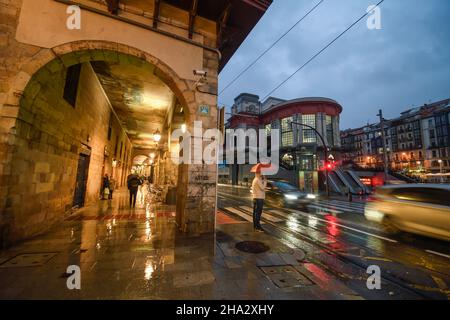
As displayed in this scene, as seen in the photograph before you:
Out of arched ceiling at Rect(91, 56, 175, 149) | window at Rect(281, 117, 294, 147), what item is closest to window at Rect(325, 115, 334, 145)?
window at Rect(281, 117, 294, 147)

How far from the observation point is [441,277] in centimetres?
363

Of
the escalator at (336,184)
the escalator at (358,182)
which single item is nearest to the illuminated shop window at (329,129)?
the escalator at (358,182)

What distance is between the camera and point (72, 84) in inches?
293

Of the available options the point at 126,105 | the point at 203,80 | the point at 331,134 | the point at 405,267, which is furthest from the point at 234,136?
the point at 405,267

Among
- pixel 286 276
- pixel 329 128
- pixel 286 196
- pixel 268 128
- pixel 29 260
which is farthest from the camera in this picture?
pixel 268 128

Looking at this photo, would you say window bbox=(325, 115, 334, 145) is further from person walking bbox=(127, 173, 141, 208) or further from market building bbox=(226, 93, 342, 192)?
person walking bbox=(127, 173, 141, 208)

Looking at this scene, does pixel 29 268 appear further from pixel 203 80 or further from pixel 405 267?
pixel 405 267

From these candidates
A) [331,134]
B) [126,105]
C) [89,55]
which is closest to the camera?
[89,55]

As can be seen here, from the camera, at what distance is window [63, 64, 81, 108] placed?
23.0ft

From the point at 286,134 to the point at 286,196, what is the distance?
22445 mm

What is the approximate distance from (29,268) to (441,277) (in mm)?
7348

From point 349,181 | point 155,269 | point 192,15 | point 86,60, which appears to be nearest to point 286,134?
point 349,181

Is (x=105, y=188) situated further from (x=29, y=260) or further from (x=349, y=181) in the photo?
(x=349, y=181)

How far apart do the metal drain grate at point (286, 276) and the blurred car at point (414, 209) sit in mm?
4519
